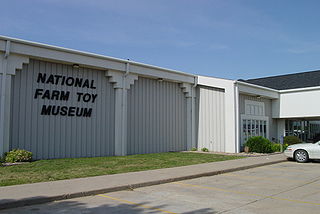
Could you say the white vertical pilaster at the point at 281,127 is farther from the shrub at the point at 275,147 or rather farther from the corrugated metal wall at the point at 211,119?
the corrugated metal wall at the point at 211,119

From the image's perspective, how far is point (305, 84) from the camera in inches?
1020

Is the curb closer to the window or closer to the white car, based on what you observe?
the white car

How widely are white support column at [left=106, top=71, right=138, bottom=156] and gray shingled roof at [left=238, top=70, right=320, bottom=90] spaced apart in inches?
583

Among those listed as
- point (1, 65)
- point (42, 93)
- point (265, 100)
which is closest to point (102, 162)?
point (42, 93)

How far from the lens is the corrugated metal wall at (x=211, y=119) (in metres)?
20.7

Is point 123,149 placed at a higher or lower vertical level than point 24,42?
lower

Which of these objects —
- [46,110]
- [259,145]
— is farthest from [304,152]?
[46,110]

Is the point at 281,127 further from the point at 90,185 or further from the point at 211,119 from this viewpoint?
the point at 90,185

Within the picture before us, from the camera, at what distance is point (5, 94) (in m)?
13.4

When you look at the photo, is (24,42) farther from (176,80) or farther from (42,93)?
(176,80)

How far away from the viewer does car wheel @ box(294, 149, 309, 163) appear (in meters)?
16.2

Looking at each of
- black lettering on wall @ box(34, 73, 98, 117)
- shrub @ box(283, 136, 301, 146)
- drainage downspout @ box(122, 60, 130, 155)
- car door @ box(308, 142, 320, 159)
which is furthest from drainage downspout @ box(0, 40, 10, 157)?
shrub @ box(283, 136, 301, 146)

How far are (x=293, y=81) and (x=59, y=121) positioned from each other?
66.7 ft

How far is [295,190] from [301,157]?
8000mm
